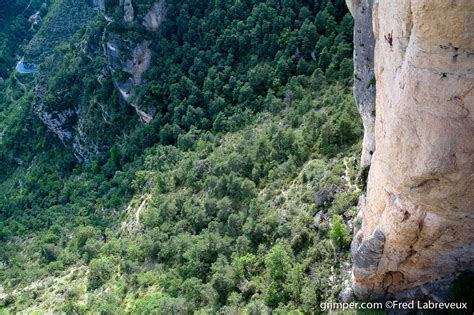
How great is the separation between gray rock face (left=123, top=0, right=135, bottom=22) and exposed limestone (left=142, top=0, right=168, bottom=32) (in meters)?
2.46

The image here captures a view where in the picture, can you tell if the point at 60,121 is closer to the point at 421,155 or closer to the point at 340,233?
the point at 340,233

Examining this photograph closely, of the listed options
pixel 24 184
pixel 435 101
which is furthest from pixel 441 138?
pixel 24 184

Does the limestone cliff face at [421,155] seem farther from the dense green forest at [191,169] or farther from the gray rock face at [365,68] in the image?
the dense green forest at [191,169]

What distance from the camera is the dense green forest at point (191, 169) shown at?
132 ft

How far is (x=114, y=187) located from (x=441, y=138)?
6195 centimetres

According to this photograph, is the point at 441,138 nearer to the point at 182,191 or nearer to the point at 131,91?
the point at 182,191

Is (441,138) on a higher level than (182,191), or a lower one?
higher

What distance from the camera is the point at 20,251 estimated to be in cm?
7456

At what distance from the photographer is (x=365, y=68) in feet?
111

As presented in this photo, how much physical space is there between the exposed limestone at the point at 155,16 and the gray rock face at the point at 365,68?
55738 millimetres

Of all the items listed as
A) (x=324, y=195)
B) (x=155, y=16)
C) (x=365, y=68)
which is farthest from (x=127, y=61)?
(x=365, y=68)

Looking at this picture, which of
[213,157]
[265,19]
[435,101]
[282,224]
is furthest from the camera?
[265,19]

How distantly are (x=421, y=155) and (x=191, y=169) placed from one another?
43.4 meters

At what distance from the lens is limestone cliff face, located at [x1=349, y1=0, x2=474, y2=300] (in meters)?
18.7
